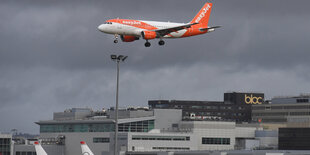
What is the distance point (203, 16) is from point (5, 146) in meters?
61.0

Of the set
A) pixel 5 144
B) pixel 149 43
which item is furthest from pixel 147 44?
pixel 5 144

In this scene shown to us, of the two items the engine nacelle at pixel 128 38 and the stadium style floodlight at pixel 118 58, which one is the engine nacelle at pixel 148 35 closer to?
the engine nacelle at pixel 128 38

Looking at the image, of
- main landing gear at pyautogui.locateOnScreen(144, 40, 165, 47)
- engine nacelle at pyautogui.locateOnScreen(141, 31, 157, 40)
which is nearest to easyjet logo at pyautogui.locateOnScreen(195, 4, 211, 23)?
main landing gear at pyautogui.locateOnScreen(144, 40, 165, 47)

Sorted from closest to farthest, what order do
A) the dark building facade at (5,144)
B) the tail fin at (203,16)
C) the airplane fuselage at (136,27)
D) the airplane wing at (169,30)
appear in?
the airplane fuselage at (136,27), the airplane wing at (169,30), the tail fin at (203,16), the dark building facade at (5,144)

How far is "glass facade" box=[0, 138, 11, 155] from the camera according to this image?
18300cm

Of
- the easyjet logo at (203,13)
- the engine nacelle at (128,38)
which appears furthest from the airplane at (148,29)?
the easyjet logo at (203,13)

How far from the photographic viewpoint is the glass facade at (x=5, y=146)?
600 ft

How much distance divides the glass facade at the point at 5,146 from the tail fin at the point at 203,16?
58295 mm

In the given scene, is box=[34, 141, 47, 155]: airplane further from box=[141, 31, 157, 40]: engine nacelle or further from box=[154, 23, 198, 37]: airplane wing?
box=[154, 23, 198, 37]: airplane wing

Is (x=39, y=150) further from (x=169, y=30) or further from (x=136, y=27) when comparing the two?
(x=169, y=30)

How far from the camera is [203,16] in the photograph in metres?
147

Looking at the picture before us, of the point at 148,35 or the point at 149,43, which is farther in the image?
the point at 149,43

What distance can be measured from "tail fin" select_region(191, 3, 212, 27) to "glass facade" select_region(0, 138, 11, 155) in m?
58.3

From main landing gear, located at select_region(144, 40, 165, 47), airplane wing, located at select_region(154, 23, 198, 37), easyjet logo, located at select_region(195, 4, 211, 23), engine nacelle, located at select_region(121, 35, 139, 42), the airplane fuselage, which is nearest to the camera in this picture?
the airplane fuselage
